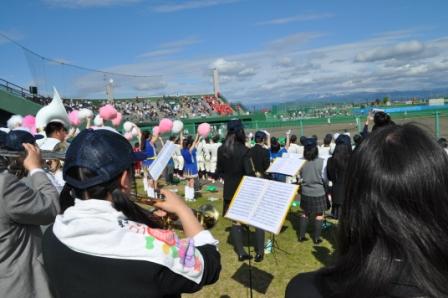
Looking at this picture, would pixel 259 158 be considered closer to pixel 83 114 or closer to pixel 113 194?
pixel 113 194

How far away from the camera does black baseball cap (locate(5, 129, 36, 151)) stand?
10.0ft

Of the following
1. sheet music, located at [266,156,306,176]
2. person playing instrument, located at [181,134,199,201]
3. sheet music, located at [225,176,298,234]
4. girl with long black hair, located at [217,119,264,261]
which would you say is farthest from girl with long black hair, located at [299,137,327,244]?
person playing instrument, located at [181,134,199,201]

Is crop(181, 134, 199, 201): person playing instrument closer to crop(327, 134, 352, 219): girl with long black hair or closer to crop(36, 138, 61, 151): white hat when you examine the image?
crop(327, 134, 352, 219): girl with long black hair

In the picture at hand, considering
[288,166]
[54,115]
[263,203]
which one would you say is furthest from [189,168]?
[263,203]

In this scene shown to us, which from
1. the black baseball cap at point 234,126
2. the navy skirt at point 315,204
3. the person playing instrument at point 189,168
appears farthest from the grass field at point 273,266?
the person playing instrument at point 189,168

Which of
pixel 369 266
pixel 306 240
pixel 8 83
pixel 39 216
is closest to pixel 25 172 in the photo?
pixel 39 216

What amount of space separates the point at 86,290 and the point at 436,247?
4.27 feet

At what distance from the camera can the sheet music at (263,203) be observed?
4230 mm

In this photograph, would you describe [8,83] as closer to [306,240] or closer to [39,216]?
[306,240]

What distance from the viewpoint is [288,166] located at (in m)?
7.19

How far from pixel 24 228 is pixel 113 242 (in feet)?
4.94

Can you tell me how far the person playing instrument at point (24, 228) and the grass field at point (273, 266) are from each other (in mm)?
2967

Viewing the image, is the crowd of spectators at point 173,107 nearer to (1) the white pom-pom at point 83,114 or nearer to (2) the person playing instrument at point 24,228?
(1) the white pom-pom at point 83,114

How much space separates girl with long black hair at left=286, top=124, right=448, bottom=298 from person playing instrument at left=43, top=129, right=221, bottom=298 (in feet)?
2.06
